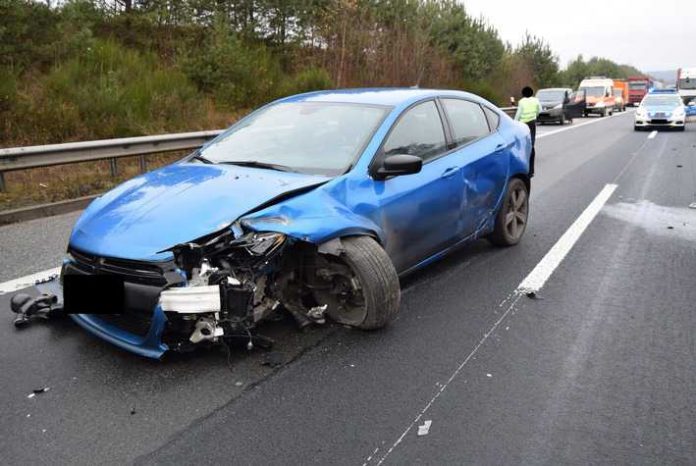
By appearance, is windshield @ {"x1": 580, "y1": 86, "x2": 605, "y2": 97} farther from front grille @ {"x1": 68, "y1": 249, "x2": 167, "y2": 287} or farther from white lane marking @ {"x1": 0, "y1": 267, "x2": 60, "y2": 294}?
front grille @ {"x1": 68, "y1": 249, "x2": 167, "y2": 287}

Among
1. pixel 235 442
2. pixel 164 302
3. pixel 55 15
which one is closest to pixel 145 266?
pixel 164 302

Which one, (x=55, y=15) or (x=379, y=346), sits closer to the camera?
(x=379, y=346)

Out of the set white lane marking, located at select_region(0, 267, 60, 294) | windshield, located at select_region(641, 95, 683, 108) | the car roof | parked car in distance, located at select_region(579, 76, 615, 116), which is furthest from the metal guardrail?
parked car in distance, located at select_region(579, 76, 615, 116)

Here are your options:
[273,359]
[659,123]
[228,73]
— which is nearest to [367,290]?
[273,359]

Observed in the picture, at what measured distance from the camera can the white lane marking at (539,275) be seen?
3.08m

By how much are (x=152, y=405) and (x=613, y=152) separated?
15.5m

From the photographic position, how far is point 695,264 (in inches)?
225

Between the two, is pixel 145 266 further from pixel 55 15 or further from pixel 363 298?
pixel 55 15

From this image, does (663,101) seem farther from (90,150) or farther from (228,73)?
(90,150)

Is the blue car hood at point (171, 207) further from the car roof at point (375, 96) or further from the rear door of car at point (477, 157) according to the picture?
the rear door of car at point (477, 157)

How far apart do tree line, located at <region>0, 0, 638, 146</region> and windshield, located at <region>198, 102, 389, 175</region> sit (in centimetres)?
698

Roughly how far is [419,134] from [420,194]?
0.61 metres

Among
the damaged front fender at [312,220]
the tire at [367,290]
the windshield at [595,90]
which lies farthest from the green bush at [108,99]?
the windshield at [595,90]

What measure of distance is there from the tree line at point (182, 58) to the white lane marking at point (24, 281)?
596 cm
